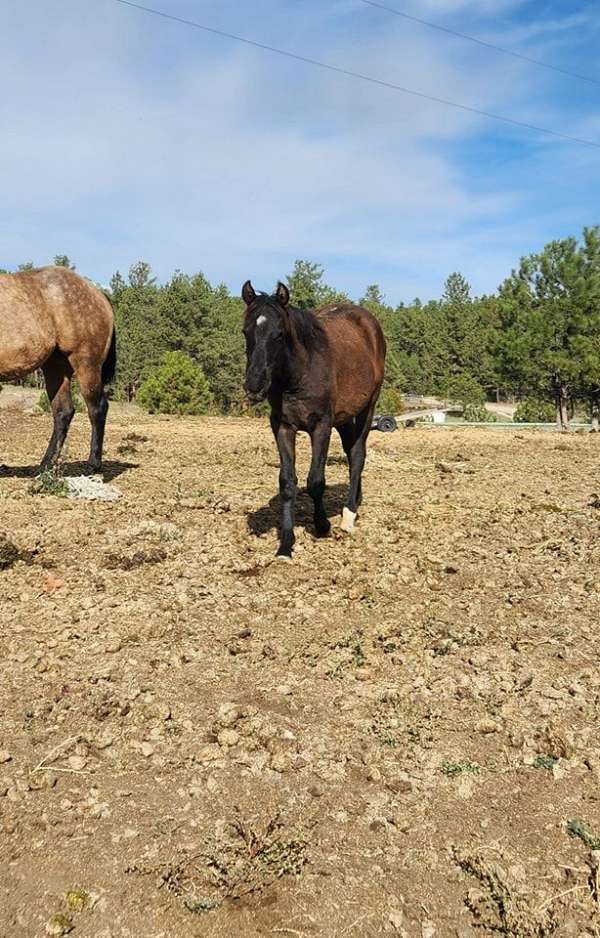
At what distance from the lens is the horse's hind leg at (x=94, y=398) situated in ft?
29.9

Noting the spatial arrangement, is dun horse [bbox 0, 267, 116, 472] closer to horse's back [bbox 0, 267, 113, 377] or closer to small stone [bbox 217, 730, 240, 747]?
horse's back [bbox 0, 267, 113, 377]

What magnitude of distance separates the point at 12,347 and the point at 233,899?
297 inches

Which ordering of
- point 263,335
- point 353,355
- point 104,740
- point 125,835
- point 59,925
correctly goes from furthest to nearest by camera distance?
point 353,355 → point 263,335 → point 104,740 → point 125,835 → point 59,925

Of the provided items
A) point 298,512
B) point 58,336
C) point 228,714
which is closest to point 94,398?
point 58,336

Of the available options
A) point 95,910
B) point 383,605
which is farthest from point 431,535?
point 95,910

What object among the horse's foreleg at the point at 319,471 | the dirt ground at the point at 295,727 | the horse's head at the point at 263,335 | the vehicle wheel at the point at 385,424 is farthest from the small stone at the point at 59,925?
the vehicle wheel at the point at 385,424

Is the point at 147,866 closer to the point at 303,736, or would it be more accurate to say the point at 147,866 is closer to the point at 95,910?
the point at 95,910

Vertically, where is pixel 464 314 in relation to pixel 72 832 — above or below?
above

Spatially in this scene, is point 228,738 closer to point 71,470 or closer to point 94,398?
point 94,398

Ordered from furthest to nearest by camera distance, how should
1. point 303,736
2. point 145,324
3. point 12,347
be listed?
point 145,324 → point 12,347 → point 303,736

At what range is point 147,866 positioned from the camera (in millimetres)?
2781

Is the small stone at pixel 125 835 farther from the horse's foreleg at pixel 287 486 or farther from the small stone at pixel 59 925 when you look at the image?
the horse's foreleg at pixel 287 486

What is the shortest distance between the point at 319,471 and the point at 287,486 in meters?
0.45

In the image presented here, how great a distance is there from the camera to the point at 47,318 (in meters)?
8.72
